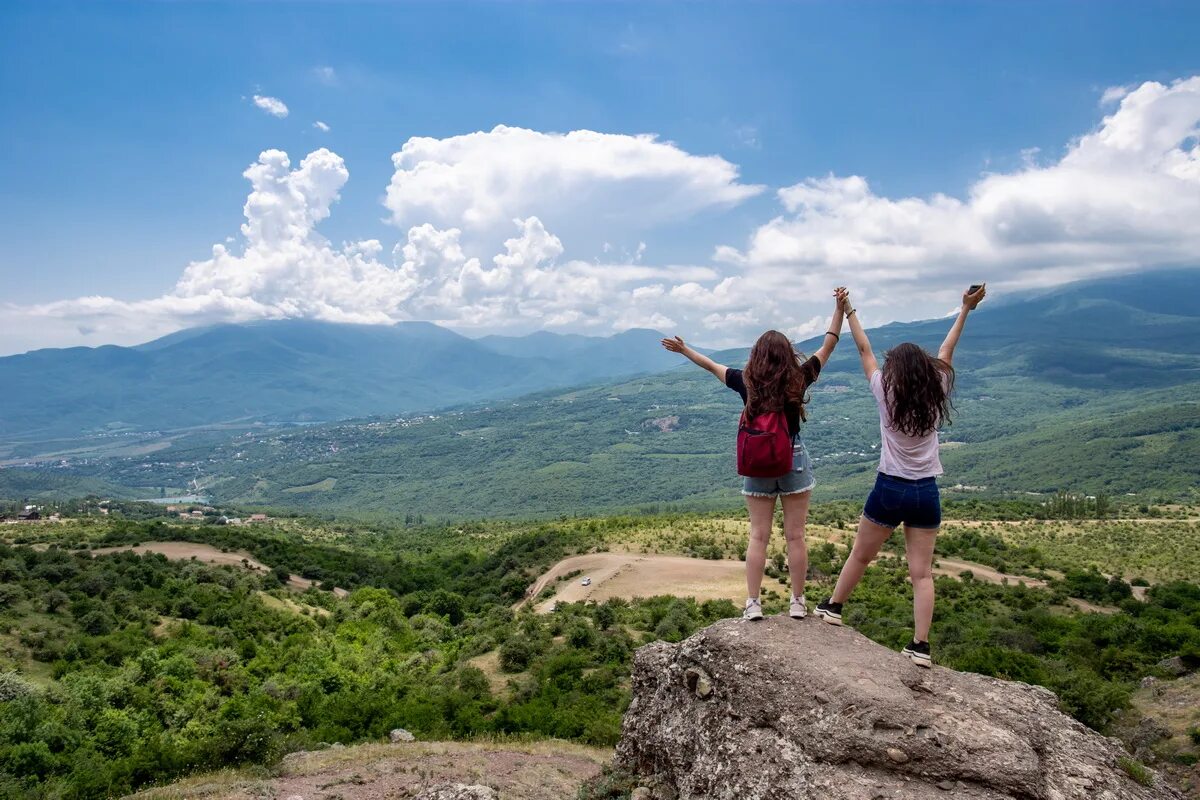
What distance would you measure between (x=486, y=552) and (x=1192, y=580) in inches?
2154

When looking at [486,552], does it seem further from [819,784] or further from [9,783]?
[819,784]

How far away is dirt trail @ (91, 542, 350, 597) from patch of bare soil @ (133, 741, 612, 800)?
38.9m

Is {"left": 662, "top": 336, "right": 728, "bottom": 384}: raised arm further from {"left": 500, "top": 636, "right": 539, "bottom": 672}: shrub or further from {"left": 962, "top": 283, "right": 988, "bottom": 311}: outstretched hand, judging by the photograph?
{"left": 500, "top": 636, "right": 539, "bottom": 672}: shrub

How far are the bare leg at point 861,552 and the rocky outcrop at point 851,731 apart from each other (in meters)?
0.51

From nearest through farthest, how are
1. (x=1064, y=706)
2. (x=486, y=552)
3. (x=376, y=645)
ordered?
(x=1064, y=706) → (x=376, y=645) → (x=486, y=552)

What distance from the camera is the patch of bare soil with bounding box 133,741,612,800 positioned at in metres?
11.1

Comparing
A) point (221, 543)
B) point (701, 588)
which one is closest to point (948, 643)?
point (701, 588)

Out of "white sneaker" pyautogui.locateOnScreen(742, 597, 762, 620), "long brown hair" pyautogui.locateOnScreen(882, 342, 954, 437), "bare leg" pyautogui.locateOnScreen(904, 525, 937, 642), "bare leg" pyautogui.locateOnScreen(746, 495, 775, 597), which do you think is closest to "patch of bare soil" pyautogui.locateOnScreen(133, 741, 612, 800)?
"white sneaker" pyautogui.locateOnScreen(742, 597, 762, 620)

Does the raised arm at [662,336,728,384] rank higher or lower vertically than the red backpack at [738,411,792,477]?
higher

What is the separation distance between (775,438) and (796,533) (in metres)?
1.29

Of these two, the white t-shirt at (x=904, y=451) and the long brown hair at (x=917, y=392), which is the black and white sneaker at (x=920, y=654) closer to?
the white t-shirt at (x=904, y=451)

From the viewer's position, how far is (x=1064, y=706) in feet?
41.6

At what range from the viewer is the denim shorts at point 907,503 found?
628 centimetres

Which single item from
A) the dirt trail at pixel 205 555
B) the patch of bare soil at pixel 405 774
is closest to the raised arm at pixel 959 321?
the patch of bare soil at pixel 405 774
